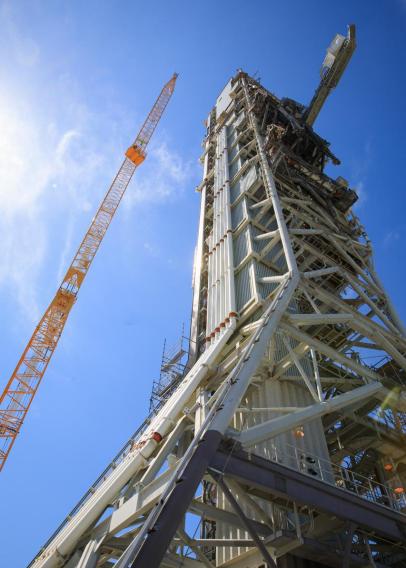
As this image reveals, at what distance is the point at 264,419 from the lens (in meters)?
15.1

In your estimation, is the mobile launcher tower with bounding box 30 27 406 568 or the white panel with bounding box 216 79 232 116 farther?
the white panel with bounding box 216 79 232 116

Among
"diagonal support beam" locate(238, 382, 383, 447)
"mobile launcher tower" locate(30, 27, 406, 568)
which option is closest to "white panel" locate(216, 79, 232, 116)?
"mobile launcher tower" locate(30, 27, 406, 568)

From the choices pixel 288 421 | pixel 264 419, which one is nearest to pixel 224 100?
pixel 264 419

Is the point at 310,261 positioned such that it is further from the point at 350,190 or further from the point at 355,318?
the point at 350,190

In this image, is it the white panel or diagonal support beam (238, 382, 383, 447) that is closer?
diagonal support beam (238, 382, 383, 447)

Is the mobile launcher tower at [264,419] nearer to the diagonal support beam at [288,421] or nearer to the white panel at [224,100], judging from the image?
the diagonal support beam at [288,421]

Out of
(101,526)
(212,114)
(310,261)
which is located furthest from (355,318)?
(212,114)

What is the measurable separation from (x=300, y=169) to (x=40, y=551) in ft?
90.0

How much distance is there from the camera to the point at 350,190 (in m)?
32.9

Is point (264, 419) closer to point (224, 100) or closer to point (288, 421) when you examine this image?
point (288, 421)

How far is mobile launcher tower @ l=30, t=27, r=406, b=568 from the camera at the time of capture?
10.4 meters

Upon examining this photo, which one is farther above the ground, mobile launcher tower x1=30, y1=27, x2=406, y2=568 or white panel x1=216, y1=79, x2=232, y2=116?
white panel x1=216, y1=79, x2=232, y2=116

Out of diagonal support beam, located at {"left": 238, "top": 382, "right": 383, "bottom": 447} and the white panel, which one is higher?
the white panel

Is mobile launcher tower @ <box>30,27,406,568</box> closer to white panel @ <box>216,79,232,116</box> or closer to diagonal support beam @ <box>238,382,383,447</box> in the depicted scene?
diagonal support beam @ <box>238,382,383,447</box>
